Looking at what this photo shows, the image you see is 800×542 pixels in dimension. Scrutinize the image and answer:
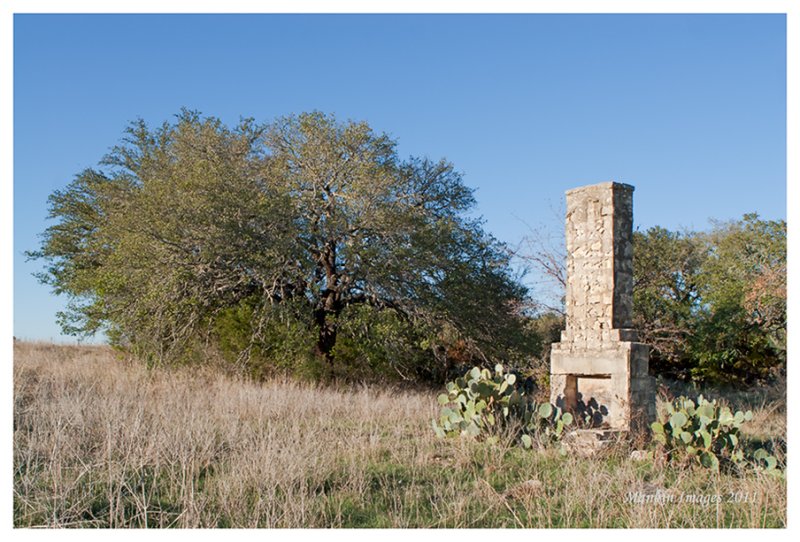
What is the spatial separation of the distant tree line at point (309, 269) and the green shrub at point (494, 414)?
5018 mm

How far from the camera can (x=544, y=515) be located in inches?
224

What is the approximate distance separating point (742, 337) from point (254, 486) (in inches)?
686

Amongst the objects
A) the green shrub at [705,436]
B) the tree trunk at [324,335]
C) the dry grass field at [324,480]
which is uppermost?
the tree trunk at [324,335]

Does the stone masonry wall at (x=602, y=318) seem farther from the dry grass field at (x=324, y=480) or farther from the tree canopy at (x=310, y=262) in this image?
the tree canopy at (x=310, y=262)

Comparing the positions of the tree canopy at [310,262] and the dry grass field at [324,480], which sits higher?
the tree canopy at [310,262]

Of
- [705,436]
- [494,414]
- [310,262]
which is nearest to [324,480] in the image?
[494,414]

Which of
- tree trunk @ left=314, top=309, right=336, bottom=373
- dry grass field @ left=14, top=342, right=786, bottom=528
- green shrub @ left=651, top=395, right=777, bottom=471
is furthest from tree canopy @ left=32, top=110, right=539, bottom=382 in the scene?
green shrub @ left=651, top=395, right=777, bottom=471

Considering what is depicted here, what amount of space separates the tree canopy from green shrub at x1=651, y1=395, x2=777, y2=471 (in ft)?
23.2

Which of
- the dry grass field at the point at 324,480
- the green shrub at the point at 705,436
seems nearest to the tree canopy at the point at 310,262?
the dry grass field at the point at 324,480

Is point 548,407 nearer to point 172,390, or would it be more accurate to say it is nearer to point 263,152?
point 172,390

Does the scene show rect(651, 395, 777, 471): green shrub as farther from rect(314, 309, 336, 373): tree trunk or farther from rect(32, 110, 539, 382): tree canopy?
rect(314, 309, 336, 373): tree trunk

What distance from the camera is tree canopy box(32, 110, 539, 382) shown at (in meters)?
14.5

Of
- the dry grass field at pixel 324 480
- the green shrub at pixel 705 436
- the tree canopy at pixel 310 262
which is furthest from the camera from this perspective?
the tree canopy at pixel 310 262

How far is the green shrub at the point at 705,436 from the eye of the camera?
8.05m
